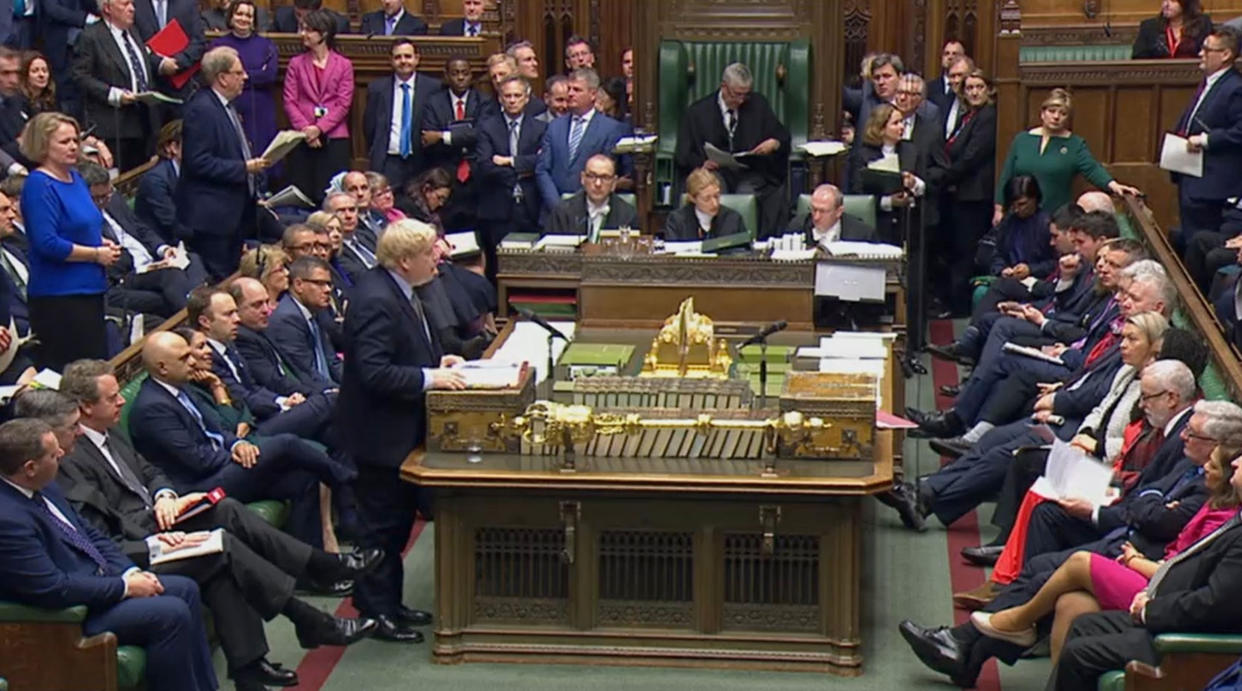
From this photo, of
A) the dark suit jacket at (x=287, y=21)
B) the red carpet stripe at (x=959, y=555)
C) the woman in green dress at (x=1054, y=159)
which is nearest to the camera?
the red carpet stripe at (x=959, y=555)

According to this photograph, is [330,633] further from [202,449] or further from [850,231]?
[850,231]

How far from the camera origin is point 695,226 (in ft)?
36.1

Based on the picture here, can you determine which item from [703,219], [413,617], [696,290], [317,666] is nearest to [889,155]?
[703,219]

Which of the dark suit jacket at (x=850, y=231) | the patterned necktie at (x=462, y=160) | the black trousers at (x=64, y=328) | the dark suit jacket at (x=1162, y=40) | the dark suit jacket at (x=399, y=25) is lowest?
the black trousers at (x=64, y=328)

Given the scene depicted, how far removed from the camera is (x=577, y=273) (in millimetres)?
10703

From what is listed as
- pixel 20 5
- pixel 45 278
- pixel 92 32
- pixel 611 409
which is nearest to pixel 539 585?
pixel 611 409

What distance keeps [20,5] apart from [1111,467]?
8.03m

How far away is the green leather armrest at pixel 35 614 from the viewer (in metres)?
6.40

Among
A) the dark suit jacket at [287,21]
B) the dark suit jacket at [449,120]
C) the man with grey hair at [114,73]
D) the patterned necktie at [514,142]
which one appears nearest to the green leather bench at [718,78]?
the patterned necktie at [514,142]

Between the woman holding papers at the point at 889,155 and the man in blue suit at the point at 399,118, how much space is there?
265 cm

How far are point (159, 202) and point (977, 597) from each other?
5597 millimetres

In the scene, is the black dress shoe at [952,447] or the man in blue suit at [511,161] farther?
the man in blue suit at [511,161]

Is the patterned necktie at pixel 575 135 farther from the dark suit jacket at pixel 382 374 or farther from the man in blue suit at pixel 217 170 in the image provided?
the dark suit jacket at pixel 382 374

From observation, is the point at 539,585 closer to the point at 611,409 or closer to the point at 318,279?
the point at 611,409
